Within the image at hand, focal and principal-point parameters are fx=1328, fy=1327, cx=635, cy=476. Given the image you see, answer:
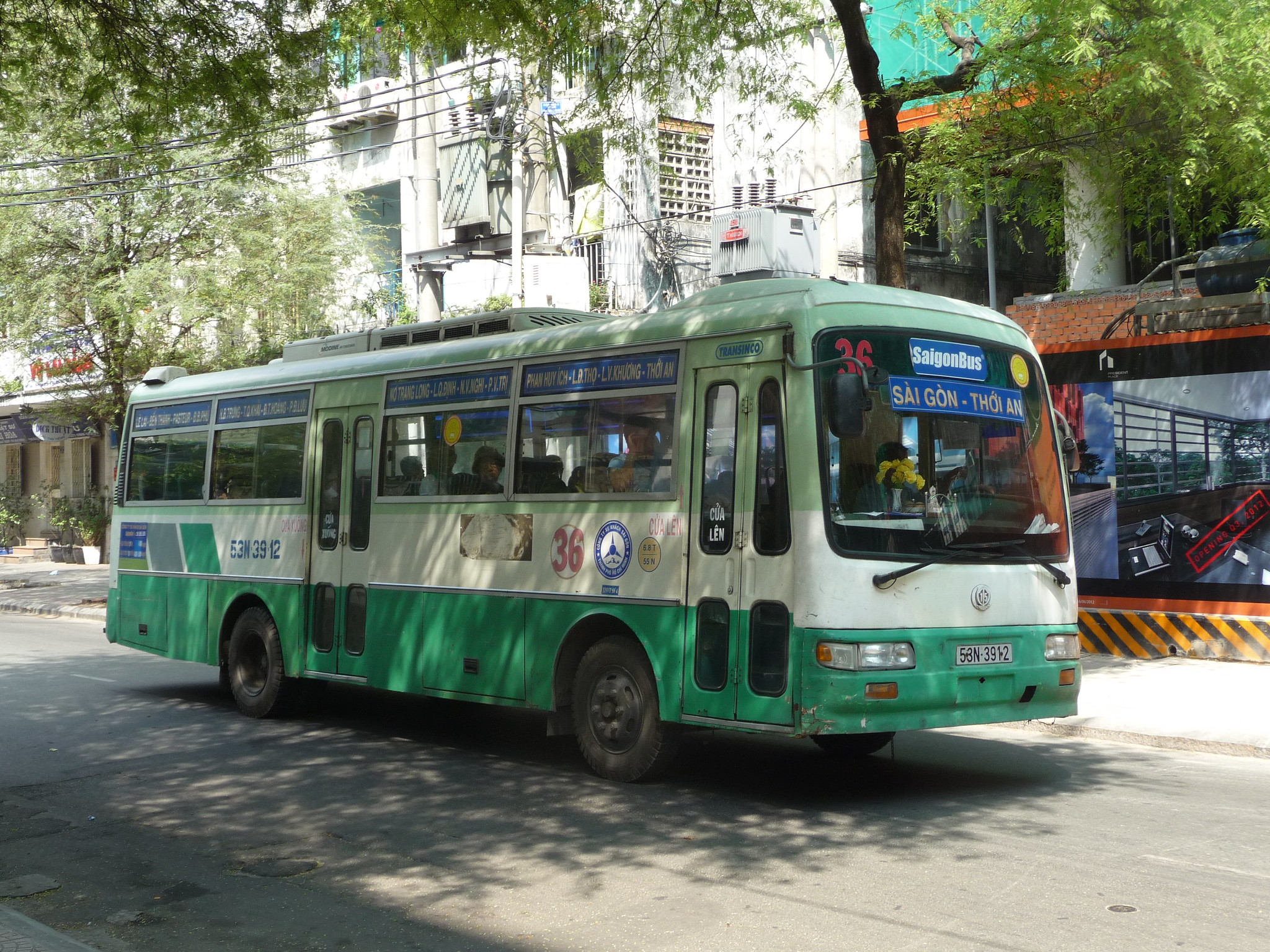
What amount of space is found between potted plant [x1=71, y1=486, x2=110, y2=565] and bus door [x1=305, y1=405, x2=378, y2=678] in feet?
78.2

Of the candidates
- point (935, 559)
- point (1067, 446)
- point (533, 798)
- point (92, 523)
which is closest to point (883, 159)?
point (1067, 446)

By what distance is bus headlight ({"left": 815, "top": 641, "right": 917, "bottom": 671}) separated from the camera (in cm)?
723

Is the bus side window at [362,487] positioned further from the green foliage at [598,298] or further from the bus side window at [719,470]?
the green foliage at [598,298]

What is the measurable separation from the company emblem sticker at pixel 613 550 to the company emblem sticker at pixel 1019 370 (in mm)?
2622

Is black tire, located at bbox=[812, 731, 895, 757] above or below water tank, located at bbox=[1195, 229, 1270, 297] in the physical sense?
below

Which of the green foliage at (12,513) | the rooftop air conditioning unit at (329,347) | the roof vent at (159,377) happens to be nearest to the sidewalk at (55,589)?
the green foliage at (12,513)

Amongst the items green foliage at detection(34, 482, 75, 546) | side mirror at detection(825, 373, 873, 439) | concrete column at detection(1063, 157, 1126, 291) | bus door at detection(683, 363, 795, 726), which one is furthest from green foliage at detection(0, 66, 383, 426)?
side mirror at detection(825, 373, 873, 439)

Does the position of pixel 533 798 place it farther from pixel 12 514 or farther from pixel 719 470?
pixel 12 514

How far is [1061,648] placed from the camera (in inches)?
321

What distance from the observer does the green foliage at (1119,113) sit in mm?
12211

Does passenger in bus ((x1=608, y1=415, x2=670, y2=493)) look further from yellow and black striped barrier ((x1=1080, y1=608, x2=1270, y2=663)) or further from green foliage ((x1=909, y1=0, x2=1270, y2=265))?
yellow and black striped barrier ((x1=1080, y1=608, x2=1270, y2=663))

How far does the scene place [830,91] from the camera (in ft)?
48.3

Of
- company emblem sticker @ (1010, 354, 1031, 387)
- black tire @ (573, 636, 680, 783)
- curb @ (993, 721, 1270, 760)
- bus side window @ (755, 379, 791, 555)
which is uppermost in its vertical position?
company emblem sticker @ (1010, 354, 1031, 387)

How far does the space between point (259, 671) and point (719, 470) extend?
19.0ft
